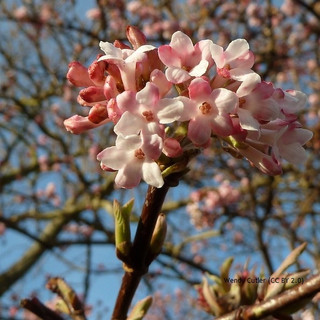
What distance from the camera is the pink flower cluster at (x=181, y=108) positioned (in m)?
0.74

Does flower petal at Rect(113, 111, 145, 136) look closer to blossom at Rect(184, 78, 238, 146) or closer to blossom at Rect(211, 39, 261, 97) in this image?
blossom at Rect(184, 78, 238, 146)

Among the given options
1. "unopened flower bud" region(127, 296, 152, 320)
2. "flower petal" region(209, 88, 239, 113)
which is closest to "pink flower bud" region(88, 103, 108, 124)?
"flower petal" region(209, 88, 239, 113)

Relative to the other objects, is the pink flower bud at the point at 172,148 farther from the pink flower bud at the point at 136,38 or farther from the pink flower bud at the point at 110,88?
the pink flower bud at the point at 136,38

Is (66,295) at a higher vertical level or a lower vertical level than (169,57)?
lower

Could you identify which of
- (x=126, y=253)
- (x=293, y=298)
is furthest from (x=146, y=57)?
(x=293, y=298)

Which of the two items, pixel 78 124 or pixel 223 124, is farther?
pixel 78 124

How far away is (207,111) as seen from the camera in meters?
0.74

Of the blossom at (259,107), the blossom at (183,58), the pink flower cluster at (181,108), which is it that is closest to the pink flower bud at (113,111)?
the pink flower cluster at (181,108)

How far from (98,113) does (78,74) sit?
0.11m

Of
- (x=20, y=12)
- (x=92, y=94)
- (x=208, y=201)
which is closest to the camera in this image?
(x=92, y=94)

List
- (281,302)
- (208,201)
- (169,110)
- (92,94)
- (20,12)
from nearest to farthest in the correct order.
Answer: (281,302)
(169,110)
(92,94)
(208,201)
(20,12)

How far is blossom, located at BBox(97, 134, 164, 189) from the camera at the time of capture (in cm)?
74

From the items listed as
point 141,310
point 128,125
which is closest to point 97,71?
point 128,125

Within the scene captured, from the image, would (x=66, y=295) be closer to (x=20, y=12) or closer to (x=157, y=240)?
(x=157, y=240)
